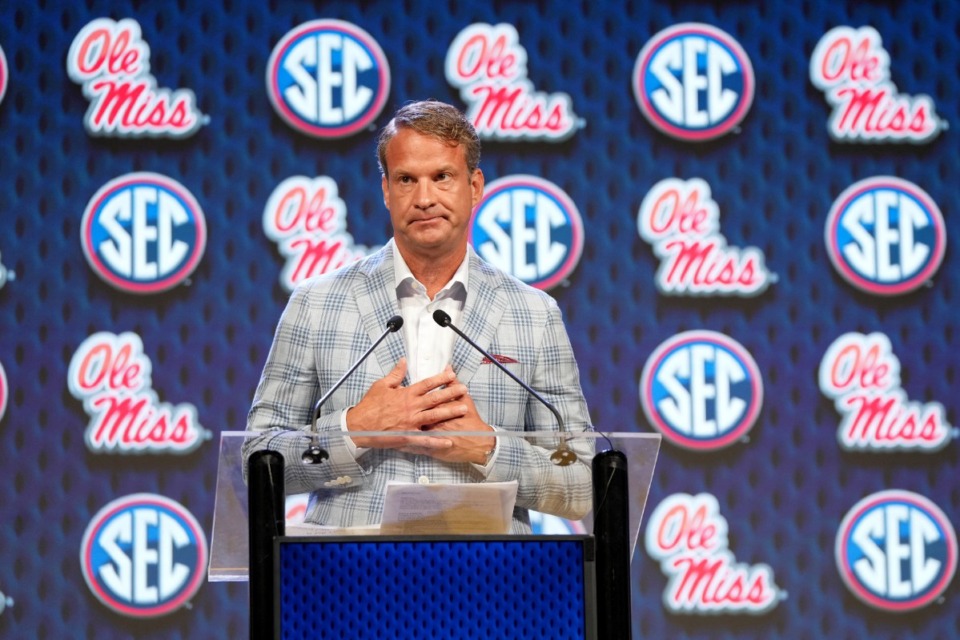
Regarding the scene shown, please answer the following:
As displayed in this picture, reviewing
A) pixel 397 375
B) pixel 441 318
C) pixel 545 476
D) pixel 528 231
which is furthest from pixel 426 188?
pixel 528 231

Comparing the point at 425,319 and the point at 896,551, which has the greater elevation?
the point at 425,319

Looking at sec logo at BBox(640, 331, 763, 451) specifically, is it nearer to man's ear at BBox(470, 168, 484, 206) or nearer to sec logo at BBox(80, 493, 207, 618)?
sec logo at BBox(80, 493, 207, 618)

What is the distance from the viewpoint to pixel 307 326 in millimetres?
2258

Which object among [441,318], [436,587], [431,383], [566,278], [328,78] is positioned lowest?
[436,587]

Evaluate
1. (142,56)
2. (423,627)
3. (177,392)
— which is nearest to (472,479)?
(423,627)

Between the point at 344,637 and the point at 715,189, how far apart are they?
10.2 feet

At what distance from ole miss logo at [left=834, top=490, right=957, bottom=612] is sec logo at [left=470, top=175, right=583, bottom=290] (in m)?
1.36

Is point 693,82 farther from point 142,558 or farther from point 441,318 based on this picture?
point 441,318

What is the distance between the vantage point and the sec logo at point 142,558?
13.7 feet

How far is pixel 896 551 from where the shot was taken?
14.3ft

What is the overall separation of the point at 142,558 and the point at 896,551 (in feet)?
8.57

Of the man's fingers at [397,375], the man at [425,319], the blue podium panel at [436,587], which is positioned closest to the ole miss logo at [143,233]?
the man at [425,319]

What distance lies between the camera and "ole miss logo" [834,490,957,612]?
4.33 meters

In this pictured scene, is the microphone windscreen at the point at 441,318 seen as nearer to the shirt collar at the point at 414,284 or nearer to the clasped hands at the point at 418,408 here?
the clasped hands at the point at 418,408
